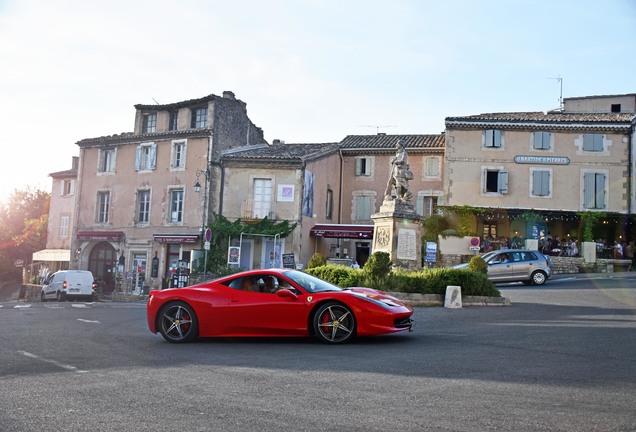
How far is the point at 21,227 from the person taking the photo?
60531mm

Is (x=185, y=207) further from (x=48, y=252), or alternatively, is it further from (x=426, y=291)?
(x=426, y=291)

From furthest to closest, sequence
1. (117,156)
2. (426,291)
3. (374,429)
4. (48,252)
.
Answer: (48,252)
(117,156)
(426,291)
(374,429)

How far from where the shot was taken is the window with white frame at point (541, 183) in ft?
124

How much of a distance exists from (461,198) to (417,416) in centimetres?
3401

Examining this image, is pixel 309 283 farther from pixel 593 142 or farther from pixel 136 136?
pixel 136 136

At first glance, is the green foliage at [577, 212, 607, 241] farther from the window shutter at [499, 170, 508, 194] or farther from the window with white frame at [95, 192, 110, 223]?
the window with white frame at [95, 192, 110, 223]

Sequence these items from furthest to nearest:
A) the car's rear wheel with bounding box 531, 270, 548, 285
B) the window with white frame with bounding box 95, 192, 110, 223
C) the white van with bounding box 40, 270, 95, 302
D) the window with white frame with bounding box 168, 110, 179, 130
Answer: the window with white frame with bounding box 95, 192, 110, 223, the window with white frame with bounding box 168, 110, 179, 130, the white van with bounding box 40, 270, 95, 302, the car's rear wheel with bounding box 531, 270, 548, 285

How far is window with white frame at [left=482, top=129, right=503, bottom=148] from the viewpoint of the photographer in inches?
1510

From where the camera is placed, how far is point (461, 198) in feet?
126

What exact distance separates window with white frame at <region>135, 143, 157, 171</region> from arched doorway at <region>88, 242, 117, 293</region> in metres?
5.19

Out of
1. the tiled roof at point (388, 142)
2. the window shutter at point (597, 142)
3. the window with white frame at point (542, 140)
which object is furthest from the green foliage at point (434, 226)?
the window shutter at point (597, 142)

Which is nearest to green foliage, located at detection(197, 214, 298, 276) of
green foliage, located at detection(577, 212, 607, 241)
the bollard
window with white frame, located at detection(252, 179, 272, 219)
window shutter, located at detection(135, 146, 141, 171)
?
window with white frame, located at detection(252, 179, 272, 219)

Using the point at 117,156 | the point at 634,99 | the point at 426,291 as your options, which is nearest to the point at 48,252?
the point at 117,156

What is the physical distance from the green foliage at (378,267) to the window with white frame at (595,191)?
2340 centimetres
